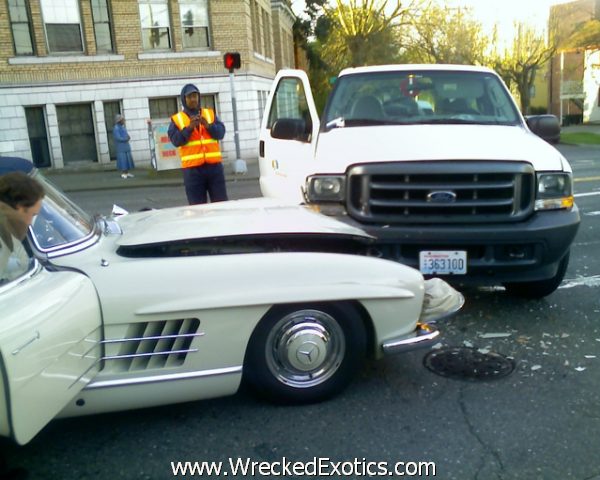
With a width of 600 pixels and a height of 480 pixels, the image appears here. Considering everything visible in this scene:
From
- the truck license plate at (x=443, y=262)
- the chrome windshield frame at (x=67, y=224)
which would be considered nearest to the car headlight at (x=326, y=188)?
the truck license plate at (x=443, y=262)

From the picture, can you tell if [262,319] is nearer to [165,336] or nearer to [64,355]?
[165,336]

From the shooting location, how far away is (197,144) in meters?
7.08

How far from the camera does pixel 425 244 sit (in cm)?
438

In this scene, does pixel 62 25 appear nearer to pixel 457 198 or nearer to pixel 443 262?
pixel 457 198

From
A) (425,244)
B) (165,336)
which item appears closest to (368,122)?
(425,244)

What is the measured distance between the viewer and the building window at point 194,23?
20.7 m

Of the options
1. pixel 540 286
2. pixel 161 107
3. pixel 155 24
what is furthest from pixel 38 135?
pixel 540 286

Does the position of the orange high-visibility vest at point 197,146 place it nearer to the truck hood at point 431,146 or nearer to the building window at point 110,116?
the truck hood at point 431,146

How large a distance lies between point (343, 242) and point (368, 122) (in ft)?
7.06

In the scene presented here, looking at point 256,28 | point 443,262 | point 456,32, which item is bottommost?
point 443,262

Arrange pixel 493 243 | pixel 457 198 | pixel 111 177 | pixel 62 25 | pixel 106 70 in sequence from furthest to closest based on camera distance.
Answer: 1. pixel 106 70
2. pixel 62 25
3. pixel 111 177
4. pixel 457 198
5. pixel 493 243

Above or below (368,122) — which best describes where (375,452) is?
below

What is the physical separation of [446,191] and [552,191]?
2.71ft

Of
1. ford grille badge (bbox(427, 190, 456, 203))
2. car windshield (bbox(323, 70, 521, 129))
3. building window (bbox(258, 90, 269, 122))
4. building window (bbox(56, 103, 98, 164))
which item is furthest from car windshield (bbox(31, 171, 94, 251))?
building window (bbox(258, 90, 269, 122))
